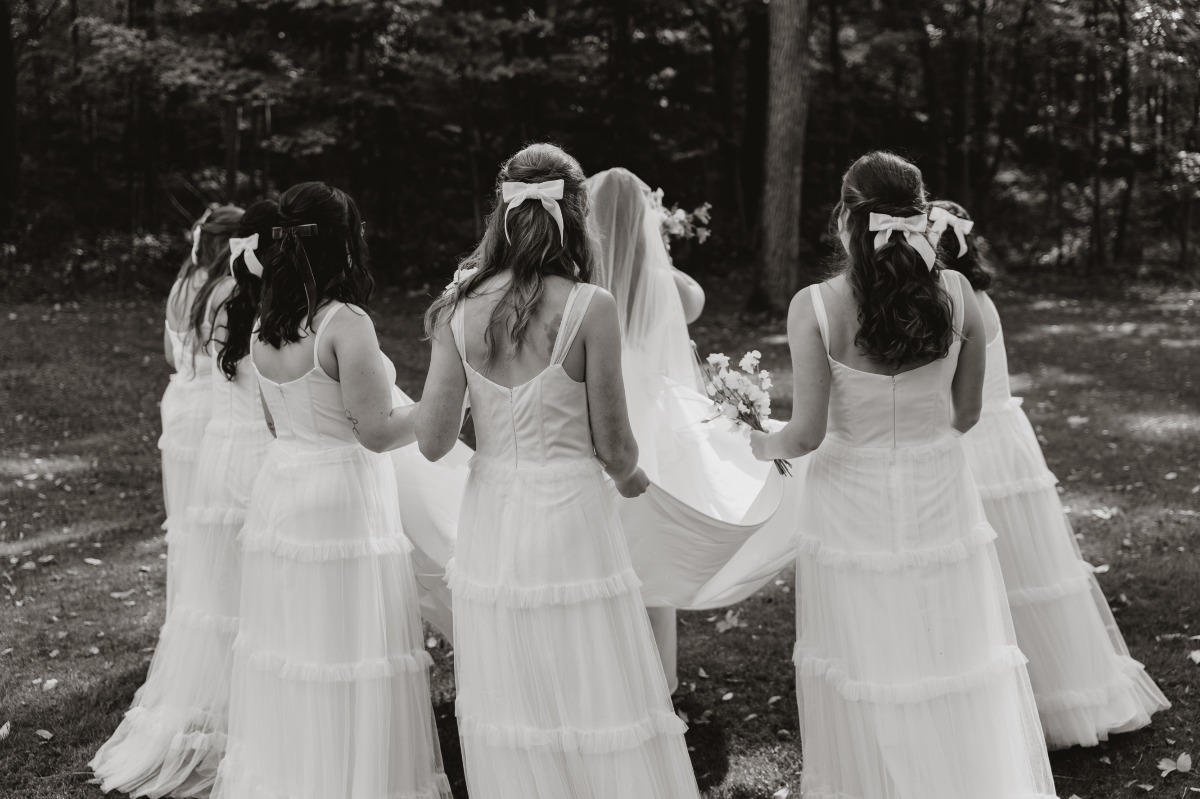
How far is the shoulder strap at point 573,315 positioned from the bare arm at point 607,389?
19mm

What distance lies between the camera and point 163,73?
18266mm

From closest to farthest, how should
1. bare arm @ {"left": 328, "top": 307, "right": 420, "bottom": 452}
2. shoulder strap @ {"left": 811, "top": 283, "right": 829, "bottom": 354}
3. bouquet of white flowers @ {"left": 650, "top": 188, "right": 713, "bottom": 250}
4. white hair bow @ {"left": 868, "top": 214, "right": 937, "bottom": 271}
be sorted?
1. white hair bow @ {"left": 868, "top": 214, "right": 937, "bottom": 271}
2. shoulder strap @ {"left": 811, "top": 283, "right": 829, "bottom": 354}
3. bare arm @ {"left": 328, "top": 307, "right": 420, "bottom": 452}
4. bouquet of white flowers @ {"left": 650, "top": 188, "right": 713, "bottom": 250}

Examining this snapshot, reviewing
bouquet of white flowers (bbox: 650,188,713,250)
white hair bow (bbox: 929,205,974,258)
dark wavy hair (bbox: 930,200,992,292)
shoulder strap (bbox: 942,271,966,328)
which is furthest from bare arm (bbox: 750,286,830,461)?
bouquet of white flowers (bbox: 650,188,713,250)

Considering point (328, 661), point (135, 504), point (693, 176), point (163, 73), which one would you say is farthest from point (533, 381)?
point (693, 176)

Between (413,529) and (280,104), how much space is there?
1804cm

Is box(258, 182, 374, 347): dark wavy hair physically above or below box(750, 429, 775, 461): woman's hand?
above

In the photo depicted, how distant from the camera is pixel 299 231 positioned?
13.1 ft

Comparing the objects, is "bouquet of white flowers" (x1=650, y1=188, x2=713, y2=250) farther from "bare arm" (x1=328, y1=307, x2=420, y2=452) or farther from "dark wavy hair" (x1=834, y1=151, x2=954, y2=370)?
"bare arm" (x1=328, y1=307, x2=420, y2=452)

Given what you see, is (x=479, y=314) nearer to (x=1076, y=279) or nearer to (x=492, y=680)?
(x=492, y=680)

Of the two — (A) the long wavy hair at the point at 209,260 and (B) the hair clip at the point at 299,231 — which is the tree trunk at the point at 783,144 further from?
(B) the hair clip at the point at 299,231

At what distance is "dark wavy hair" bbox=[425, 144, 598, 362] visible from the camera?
11.5 feet

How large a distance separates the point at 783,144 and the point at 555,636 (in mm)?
13189

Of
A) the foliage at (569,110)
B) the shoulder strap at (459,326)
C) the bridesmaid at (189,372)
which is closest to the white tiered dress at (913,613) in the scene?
the shoulder strap at (459,326)

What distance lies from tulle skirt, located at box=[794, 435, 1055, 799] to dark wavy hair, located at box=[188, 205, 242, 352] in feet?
9.76
